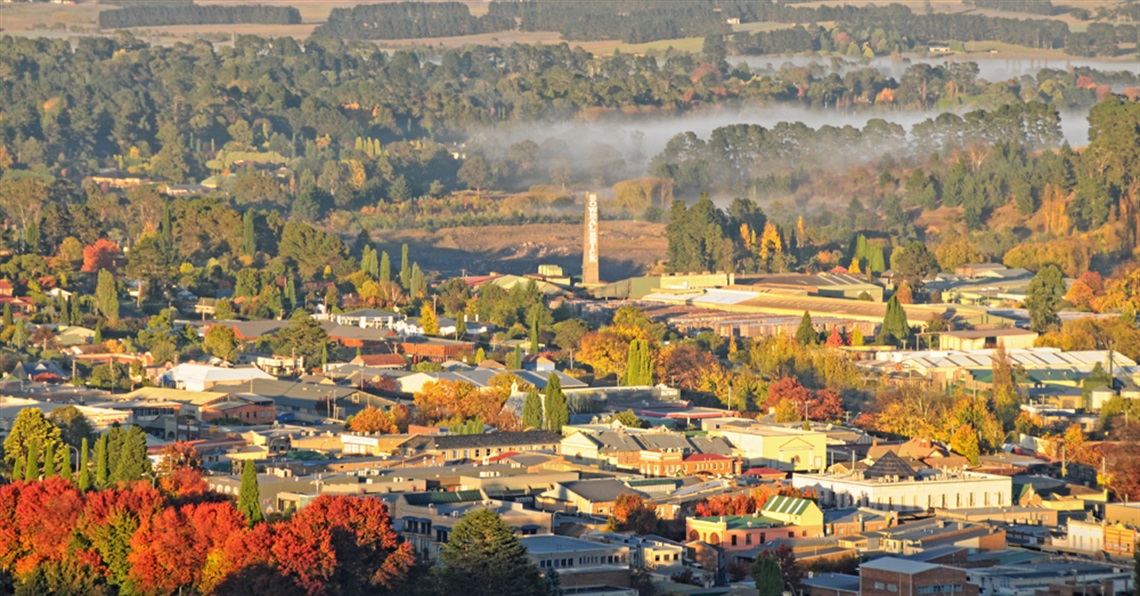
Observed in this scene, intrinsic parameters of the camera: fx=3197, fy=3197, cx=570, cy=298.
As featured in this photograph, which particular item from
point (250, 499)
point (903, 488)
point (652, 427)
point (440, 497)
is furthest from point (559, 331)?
point (250, 499)

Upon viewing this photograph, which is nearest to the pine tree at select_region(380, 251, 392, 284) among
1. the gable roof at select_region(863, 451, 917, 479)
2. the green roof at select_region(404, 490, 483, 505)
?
the gable roof at select_region(863, 451, 917, 479)

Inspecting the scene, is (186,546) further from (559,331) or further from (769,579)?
(559,331)

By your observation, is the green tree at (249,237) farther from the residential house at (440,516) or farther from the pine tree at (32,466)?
the residential house at (440,516)

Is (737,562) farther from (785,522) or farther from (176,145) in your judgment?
(176,145)

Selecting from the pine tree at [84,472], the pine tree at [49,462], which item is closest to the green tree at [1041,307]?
the pine tree at [49,462]

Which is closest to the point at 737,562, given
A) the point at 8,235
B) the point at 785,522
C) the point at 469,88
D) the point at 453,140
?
the point at 785,522

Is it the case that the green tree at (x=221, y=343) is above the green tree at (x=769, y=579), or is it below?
above

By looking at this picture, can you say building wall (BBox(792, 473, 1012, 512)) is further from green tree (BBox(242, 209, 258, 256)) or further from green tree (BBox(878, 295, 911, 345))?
green tree (BBox(242, 209, 258, 256))
